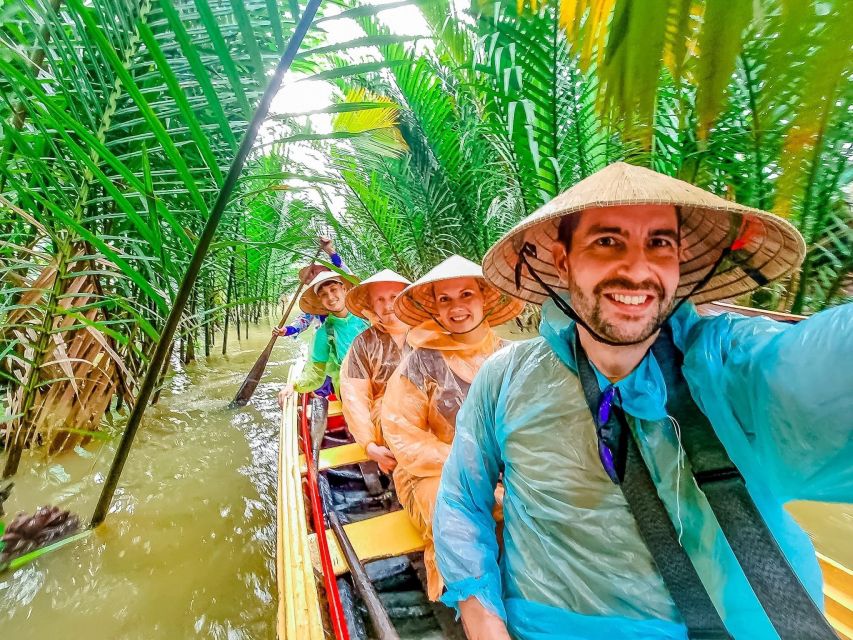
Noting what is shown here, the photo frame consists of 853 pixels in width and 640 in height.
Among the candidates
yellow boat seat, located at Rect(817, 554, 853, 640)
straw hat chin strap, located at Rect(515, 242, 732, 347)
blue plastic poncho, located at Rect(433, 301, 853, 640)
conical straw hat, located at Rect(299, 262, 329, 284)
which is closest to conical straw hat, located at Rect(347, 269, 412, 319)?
conical straw hat, located at Rect(299, 262, 329, 284)

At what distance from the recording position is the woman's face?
59.2 inches

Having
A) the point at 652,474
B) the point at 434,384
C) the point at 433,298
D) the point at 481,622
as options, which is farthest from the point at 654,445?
the point at 433,298

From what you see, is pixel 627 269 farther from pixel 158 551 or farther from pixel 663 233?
pixel 158 551

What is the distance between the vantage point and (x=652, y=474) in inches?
25.4

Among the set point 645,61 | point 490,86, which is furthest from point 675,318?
point 490,86

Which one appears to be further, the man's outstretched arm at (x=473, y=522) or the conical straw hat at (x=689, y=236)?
the man's outstretched arm at (x=473, y=522)

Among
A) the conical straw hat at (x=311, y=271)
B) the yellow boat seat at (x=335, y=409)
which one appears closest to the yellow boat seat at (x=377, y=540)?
the yellow boat seat at (x=335, y=409)

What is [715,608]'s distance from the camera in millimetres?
606

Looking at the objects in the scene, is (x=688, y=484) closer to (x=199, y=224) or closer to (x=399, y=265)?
(x=199, y=224)

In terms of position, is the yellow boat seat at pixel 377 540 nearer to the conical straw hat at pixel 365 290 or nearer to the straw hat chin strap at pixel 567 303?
the straw hat chin strap at pixel 567 303

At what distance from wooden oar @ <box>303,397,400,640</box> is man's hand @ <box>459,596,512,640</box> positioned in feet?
0.84

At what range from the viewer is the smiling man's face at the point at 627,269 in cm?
67

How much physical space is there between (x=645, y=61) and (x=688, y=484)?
67 cm

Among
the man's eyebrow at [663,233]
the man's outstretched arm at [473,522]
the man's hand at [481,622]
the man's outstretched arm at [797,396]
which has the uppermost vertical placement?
the man's eyebrow at [663,233]
